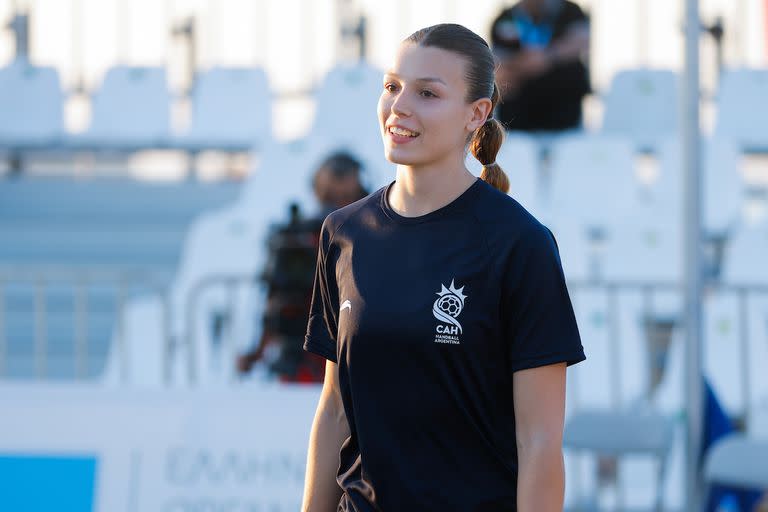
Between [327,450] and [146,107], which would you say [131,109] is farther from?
[327,450]

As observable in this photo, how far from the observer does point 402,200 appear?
201cm

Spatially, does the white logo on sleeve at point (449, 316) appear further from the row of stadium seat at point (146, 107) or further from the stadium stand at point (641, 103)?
the stadium stand at point (641, 103)

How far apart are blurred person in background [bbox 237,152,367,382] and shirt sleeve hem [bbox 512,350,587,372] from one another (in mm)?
3131

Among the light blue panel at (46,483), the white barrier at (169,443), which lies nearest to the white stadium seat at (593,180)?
the white barrier at (169,443)

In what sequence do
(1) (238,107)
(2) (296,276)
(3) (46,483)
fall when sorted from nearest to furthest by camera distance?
(3) (46,483) < (2) (296,276) < (1) (238,107)

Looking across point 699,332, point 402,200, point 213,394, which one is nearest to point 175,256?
point 213,394

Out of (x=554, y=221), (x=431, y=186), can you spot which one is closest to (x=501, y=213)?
(x=431, y=186)

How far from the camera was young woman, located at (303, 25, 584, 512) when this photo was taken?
1889 mm

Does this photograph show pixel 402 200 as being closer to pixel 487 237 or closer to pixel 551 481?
pixel 487 237

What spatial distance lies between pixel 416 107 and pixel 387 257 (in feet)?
0.76

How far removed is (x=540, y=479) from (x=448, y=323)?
10.4 inches

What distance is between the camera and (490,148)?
211 centimetres

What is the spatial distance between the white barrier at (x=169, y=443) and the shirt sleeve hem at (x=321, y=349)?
89.6 inches

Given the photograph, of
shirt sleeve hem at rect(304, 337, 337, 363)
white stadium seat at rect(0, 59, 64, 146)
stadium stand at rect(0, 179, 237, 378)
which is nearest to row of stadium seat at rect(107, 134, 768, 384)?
stadium stand at rect(0, 179, 237, 378)
